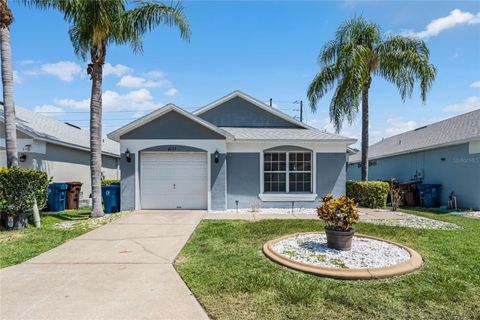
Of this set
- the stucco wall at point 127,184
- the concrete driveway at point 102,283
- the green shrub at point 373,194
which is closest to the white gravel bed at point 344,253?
the concrete driveway at point 102,283

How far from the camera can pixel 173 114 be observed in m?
12.2

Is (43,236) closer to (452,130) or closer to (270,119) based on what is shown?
(270,119)

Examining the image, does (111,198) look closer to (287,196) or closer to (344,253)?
(287,196)

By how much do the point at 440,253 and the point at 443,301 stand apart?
106 inches

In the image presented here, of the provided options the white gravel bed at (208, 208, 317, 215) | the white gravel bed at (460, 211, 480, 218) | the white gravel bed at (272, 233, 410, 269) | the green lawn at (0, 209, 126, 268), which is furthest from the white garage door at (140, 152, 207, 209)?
the white gravel bed at (460, 211, 480, 218)

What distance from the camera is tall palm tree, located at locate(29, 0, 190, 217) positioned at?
33.6 ft

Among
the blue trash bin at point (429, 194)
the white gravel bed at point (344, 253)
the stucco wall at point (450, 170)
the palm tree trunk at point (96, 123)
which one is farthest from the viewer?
the blue trash bin at point (429, 194)

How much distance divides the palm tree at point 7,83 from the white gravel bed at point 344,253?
913cm

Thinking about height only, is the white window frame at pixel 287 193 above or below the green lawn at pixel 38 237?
above

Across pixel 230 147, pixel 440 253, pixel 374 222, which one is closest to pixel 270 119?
pixel 230 147

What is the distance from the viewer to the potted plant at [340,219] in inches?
237

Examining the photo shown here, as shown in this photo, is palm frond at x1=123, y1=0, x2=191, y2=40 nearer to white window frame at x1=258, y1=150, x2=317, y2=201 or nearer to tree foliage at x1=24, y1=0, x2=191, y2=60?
tree foliage at x1=24, y1=0, x2=191, y2=60

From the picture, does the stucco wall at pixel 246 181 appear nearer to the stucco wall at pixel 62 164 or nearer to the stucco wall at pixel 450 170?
the stucco wall at pixel 450 170

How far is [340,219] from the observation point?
6.11 m
